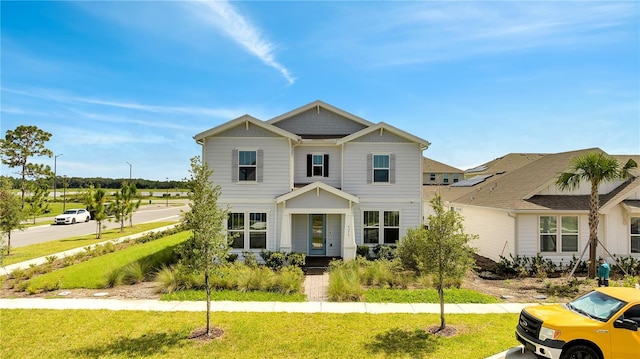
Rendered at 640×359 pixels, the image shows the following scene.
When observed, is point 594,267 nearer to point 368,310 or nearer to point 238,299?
point 368,310

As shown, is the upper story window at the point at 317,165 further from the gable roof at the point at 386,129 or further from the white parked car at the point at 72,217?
the white parked car at the point at 72,217

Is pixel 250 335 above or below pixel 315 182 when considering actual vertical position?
below

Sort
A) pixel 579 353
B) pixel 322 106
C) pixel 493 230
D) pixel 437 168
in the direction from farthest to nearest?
1. pixel 437 168
2. pixel 322 106
3. pixel 493 230
4. pixel 579 353

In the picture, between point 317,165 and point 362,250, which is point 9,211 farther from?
point 362,250

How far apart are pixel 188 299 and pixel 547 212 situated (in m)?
16.6

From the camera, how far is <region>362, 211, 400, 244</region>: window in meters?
19.2

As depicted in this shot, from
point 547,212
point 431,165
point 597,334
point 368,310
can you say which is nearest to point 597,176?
point 547,212

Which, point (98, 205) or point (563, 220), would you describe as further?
point (98, 205)

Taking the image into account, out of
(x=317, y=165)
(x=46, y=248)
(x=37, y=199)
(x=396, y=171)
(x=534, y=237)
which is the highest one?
(x=317, y=165)

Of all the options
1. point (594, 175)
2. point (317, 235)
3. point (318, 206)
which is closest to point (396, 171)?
point (318, 206)

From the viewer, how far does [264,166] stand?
1858 cm

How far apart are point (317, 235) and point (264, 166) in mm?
5002

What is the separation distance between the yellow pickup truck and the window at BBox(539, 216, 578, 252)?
Answer: 1062cm

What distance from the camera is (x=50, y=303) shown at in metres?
12.0
